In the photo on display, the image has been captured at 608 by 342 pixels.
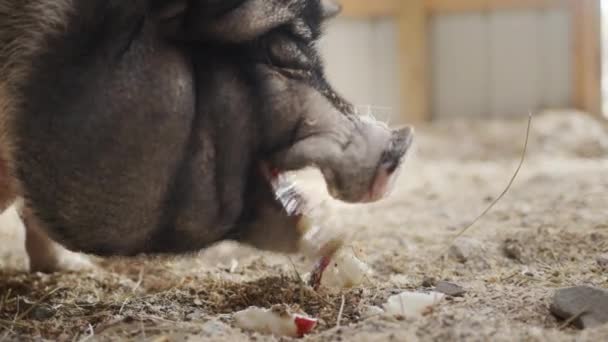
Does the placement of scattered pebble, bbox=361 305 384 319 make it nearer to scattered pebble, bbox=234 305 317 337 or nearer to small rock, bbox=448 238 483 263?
scattered pebble, bbox=234 305 317 337

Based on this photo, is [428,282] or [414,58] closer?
[428,282]

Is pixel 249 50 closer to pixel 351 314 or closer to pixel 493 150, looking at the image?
pixel 351 314

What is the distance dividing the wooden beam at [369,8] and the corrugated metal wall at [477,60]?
0.07 metres

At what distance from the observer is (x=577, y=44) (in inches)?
290

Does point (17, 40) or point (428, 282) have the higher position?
point (17, 40)

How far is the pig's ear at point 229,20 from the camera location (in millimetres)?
1776

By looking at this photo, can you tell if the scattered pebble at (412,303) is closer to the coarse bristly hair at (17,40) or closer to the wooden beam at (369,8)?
the coarse bristly hair at (17,40)

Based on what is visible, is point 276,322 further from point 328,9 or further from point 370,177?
point 328,9

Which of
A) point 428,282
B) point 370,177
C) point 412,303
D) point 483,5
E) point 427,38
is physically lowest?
point 427,38

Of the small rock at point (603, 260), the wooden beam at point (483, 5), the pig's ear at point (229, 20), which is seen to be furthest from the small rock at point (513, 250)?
the wooden beam at point (483, 5)

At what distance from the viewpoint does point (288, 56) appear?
1.87 metres

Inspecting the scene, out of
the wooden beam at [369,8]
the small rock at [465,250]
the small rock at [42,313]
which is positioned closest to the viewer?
the small rock at [42,313]

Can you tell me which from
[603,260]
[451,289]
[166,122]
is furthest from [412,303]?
[603,260]

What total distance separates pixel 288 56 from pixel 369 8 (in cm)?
605
